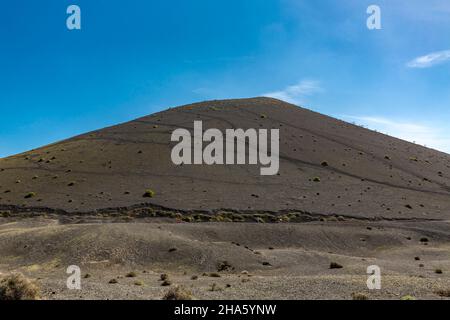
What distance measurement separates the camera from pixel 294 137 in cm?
7169

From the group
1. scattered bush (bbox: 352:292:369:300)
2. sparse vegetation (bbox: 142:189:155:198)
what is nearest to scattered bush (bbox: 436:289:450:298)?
scattered bush (bbox: 352:292:369:300)

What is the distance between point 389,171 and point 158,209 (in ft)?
120

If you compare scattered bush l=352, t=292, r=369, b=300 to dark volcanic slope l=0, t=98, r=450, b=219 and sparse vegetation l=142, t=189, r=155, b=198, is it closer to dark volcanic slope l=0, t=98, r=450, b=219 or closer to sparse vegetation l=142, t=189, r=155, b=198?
dark volcanic slope l=0, t=98, r=450, b=219

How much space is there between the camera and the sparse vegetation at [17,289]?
41.7ft

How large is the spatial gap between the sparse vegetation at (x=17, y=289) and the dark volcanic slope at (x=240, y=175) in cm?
2873

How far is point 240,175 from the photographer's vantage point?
5309cm

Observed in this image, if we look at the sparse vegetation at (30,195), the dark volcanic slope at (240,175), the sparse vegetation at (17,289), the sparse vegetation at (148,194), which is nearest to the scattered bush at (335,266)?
the sparse vegetation at (17,289)

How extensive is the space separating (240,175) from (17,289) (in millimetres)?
41168

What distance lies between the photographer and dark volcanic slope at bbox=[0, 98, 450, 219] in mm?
44359

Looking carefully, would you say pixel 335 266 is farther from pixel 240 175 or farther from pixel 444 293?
pixel 240 175

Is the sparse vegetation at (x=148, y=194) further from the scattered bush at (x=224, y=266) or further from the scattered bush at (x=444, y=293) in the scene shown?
the scattered bush at (x=444, y=293)

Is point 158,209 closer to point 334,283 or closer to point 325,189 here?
point 325,189

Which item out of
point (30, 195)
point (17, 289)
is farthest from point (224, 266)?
point (30, 195)
